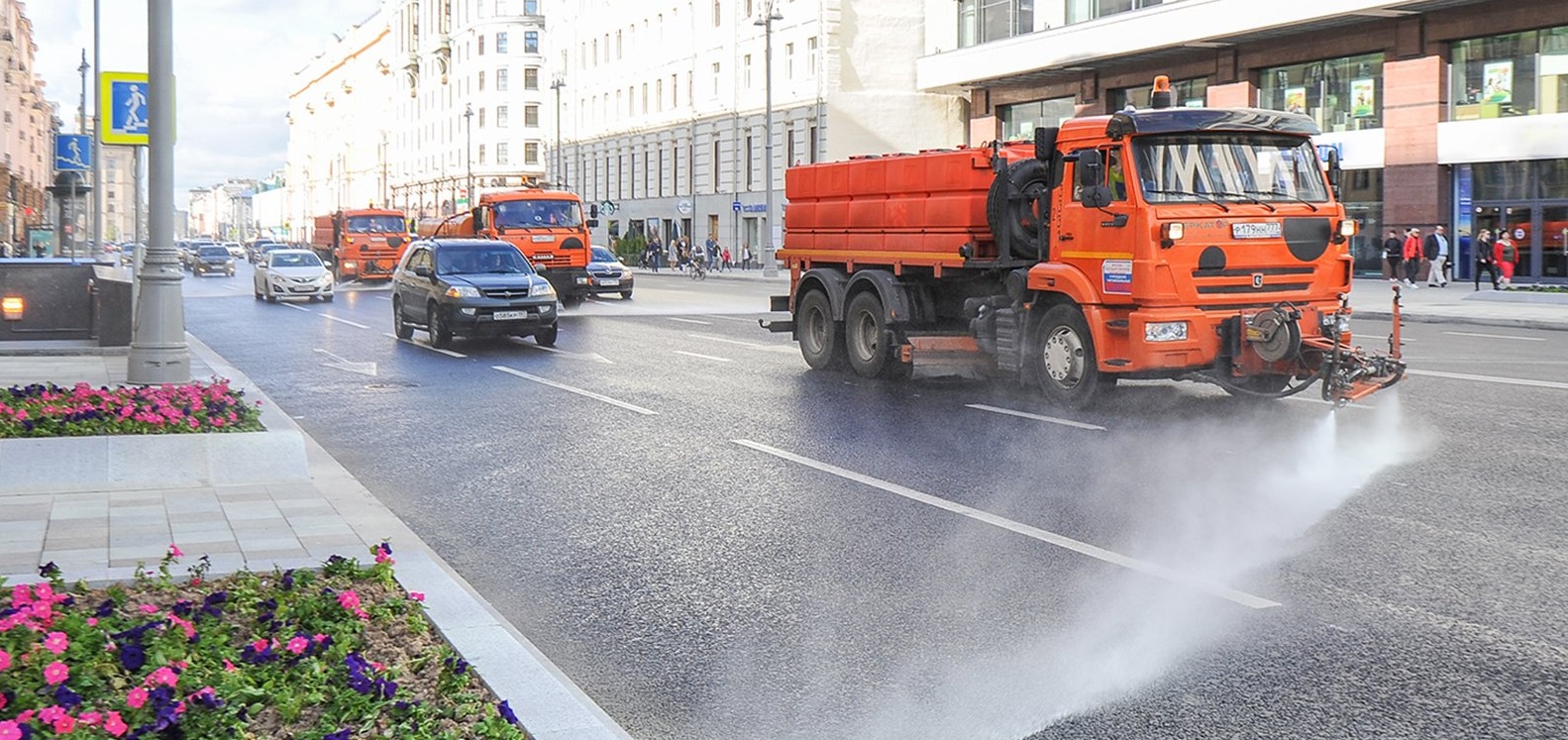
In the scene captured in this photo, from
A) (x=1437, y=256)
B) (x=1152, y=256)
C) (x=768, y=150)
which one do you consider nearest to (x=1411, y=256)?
(x=1437, y=256)

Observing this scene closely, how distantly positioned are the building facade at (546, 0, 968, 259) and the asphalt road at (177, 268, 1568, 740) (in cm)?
4530

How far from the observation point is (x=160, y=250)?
12273mm

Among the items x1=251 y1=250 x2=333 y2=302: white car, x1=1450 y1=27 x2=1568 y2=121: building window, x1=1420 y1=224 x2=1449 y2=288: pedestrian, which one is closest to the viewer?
x1=1450 y1=27 x2=1568 y2=121: building window

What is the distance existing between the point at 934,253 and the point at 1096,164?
2.58 meters

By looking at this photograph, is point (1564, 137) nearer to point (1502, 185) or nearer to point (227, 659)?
point (1502, 185)

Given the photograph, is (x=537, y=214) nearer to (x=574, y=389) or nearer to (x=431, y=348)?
(x=431, y=348)

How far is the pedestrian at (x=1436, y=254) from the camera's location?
3706 centimetres

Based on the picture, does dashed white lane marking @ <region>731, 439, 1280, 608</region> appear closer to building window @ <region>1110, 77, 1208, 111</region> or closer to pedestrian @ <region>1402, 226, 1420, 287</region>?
pedestrian @ <region>1402, 226, 1420, 287</region>

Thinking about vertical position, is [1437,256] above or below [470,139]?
below

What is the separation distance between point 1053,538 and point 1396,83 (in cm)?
3515

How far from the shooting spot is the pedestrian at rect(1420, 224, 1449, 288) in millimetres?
37062

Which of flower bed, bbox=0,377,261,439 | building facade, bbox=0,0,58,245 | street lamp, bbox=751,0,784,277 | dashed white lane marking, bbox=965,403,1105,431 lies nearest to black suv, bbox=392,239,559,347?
dashed white lane marking, bbox=965,403,1105,431

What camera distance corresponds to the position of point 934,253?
15414 mm

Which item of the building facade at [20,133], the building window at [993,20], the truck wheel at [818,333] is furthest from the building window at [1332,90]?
the building facade at [20,133]
